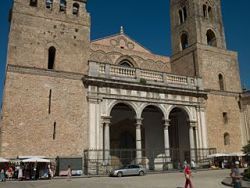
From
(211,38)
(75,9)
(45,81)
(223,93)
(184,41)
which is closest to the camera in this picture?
(45,81)

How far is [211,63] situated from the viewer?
29531mm

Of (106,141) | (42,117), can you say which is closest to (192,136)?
(106,141)

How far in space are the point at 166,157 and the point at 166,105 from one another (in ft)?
14.5

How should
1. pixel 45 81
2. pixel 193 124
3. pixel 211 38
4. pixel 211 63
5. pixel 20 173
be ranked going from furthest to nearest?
pixel 211 38, pixel 211 63, pixel 193 124, pixel 45 81, pixel 20 173

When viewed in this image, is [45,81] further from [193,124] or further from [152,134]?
[193,124]

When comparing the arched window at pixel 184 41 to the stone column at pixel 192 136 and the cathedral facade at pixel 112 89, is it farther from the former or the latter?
the stone column at pixel 192 136

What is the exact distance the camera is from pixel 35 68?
21359 mm

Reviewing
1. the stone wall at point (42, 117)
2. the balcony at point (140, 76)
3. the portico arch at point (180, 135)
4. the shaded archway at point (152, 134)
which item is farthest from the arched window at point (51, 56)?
the portico arch at point (180, 135)

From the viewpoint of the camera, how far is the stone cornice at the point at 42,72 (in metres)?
20.7

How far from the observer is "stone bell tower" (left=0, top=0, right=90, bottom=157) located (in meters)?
19.8

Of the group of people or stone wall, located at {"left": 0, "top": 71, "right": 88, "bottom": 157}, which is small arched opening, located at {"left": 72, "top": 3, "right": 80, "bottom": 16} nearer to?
stone wall, located at {"left": 0, "top": 71, "right": 88, "bottom": 157}

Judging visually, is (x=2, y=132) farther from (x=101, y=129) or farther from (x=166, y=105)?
(x=166, y=105)

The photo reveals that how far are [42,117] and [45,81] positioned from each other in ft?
8.85

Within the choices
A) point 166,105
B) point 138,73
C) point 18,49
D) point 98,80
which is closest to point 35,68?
point 18,49
